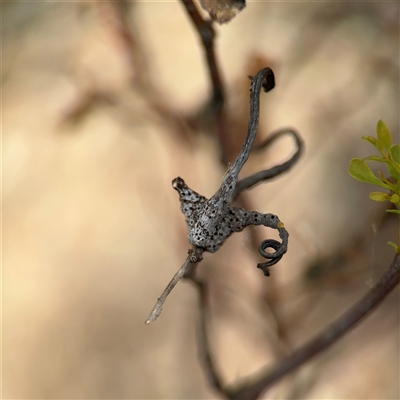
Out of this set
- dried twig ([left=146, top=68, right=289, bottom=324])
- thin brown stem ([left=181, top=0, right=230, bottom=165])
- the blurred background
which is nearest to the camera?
dried twig ([left=146, top=68, right=289, bottom=324])

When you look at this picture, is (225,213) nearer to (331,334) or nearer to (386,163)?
(386,163)

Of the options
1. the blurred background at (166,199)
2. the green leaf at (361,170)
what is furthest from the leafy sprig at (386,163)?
the blurred background at (166,199)

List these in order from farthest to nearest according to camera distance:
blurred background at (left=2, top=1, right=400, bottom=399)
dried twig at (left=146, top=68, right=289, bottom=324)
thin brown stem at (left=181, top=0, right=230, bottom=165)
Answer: blurred background at (left=2, top=1, right=400, bottom=399) < thin brown stem at (left=181, top=0, right=230, bottom=165) < dried twig at (left=146, top=68, right=289, bottom=324)

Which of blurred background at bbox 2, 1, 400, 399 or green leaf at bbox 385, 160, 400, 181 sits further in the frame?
blurred background at bbox 2, 1, 400, 399

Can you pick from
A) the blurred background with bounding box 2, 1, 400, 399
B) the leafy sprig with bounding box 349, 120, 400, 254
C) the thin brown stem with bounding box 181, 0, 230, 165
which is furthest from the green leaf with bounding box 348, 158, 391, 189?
the blurred background with bounding box 2, 1, 400, 399

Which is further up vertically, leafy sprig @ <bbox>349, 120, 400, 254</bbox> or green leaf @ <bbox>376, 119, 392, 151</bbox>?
green leaf @ <bbox>376, 119, 392, 151</bbox>

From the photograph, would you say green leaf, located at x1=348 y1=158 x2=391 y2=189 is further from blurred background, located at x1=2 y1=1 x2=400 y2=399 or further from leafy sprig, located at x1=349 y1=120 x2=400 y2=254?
blurred background, located at x1=2 y1=1 x2=400 y2=399
